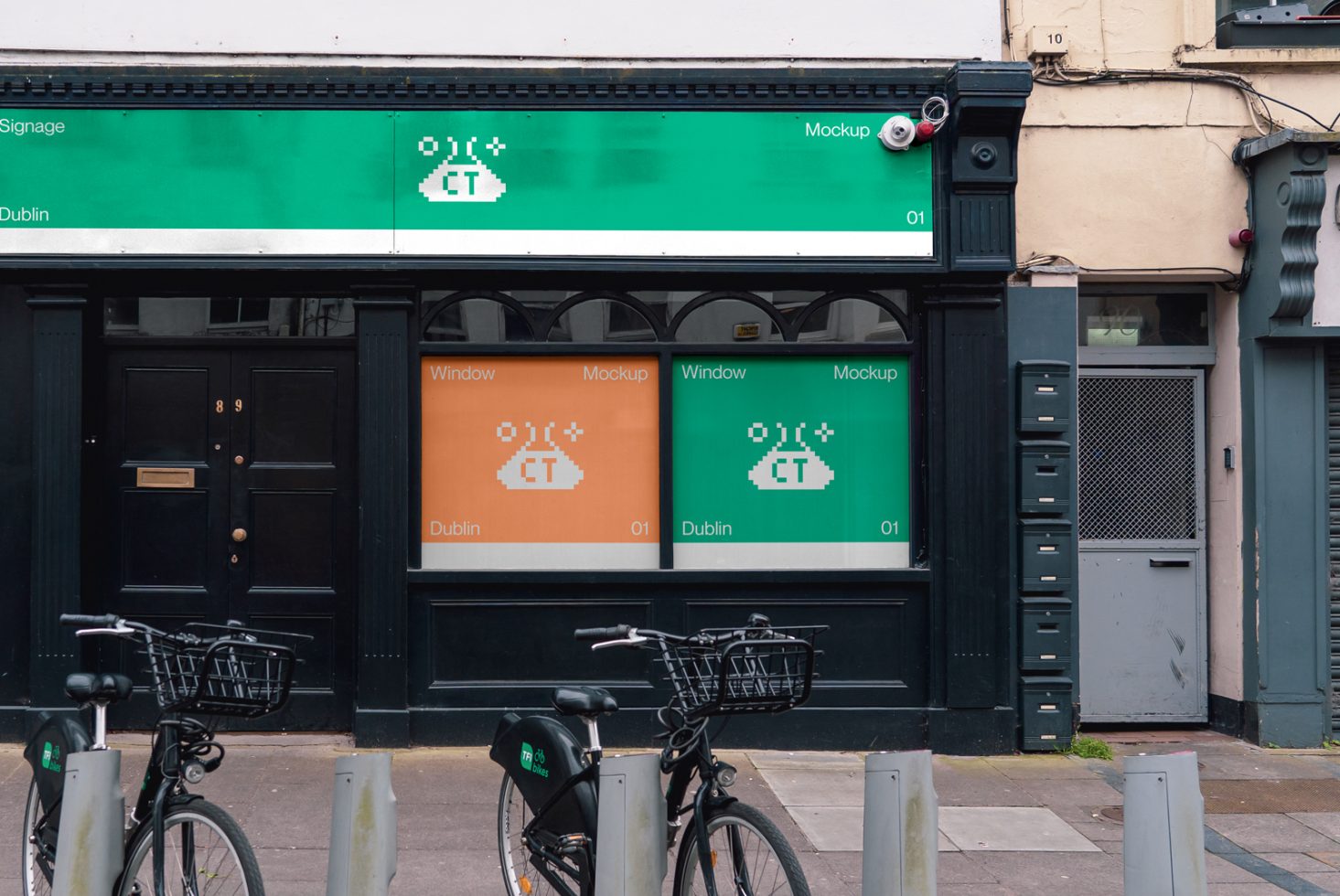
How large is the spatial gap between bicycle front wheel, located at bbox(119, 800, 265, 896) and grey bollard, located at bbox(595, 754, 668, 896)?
1.12m

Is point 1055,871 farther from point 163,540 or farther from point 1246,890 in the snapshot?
point 163,540

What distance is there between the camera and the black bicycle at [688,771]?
14.0 ft

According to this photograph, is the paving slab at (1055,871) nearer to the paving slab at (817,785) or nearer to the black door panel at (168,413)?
the paving slab at (817,785)

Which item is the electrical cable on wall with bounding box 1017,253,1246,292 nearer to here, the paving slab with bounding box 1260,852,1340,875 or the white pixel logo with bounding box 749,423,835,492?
the white pixel logo with bounding box 749,423,835,492

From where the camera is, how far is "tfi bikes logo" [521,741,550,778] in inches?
191

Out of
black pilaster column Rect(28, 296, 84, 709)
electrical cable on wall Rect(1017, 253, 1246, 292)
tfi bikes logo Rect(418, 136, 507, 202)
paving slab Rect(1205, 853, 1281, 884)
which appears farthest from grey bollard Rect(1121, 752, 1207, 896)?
black pilaster column Rect(28, 296, 84, 709)

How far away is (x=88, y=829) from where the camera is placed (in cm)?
423

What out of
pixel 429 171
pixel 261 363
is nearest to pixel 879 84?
pixel 429 171

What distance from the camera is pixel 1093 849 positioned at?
6.34 m

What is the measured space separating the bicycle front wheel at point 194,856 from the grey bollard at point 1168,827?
117 inches

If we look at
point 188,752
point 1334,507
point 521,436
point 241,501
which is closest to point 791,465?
point 521,436

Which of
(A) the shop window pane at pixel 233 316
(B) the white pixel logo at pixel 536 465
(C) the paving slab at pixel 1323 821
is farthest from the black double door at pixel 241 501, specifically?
(C) the paving slab at pixel 1323 821

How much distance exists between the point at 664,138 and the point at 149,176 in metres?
3.16

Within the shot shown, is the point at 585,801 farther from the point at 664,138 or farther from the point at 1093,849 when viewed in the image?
the point at 664,138
